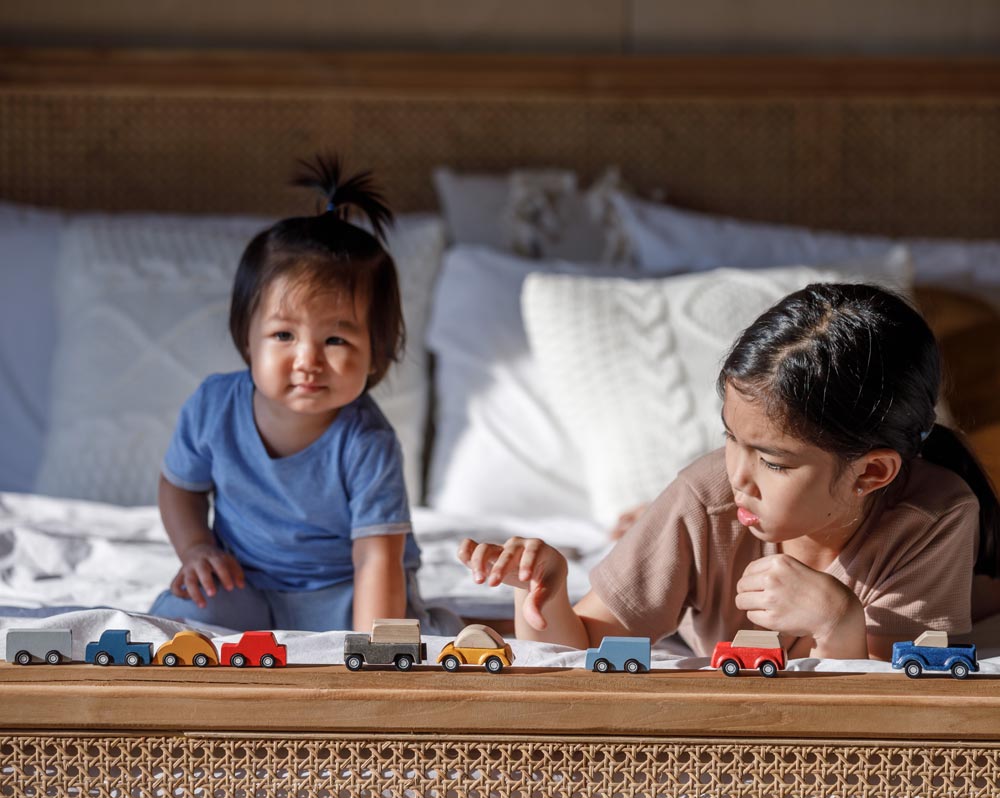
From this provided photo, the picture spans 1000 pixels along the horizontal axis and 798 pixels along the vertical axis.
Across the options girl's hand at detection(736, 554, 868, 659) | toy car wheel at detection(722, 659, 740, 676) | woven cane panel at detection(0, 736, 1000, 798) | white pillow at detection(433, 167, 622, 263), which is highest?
white pillow at detection(433, 167, 622, 263)

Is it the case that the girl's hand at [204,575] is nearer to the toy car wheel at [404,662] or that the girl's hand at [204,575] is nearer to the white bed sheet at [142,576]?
the white bed sheet at [142,576]

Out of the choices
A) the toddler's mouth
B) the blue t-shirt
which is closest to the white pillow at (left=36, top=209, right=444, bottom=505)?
the blue t-shirt

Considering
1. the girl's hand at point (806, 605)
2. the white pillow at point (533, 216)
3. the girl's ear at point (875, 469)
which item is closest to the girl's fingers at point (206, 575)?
the girl's hand at point (806, 605)

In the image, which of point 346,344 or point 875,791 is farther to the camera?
point 346,344

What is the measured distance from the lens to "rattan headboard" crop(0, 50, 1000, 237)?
2414 mm

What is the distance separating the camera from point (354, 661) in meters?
0.95

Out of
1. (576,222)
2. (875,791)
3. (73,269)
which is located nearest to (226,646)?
(875,791)

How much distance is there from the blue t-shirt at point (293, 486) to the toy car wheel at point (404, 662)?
37 centimetres

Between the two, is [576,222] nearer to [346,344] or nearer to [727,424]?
[346,344]

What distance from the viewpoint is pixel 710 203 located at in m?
2.46

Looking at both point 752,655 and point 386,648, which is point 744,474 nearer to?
point 752,655

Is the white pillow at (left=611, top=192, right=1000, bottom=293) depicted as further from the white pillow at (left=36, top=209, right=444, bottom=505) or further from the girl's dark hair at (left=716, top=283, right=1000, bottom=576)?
the girl's dark hair at (left=716, top=283, right=1000, bottom=576)

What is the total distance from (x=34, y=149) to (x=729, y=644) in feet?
6.51

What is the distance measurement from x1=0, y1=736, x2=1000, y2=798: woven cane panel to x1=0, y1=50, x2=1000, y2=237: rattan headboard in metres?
1.66
